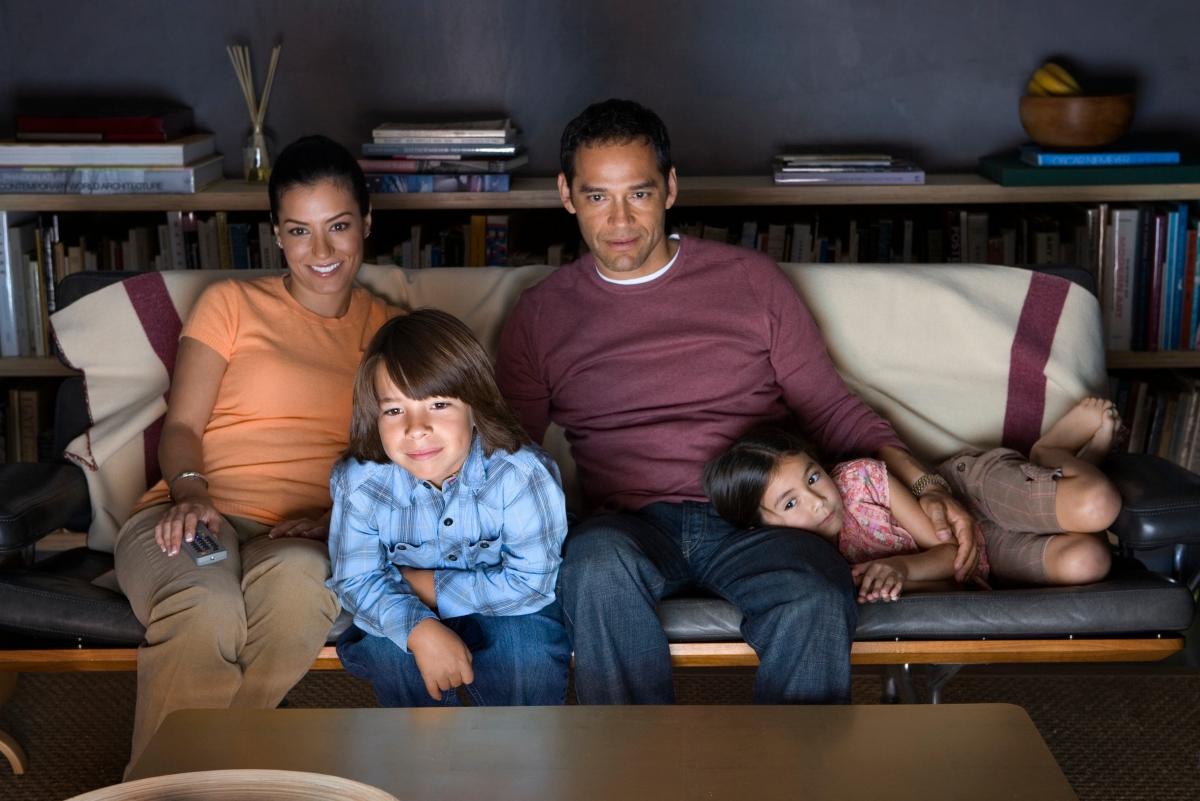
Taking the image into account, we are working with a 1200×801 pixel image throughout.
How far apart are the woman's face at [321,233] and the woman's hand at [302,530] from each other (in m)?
0.40

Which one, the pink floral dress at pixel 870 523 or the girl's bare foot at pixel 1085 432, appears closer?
the pink floral dress at pixel 870 523

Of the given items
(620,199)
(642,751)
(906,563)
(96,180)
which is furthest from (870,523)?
(96,180)

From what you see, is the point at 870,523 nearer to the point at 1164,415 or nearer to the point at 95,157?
the point at 1164,415

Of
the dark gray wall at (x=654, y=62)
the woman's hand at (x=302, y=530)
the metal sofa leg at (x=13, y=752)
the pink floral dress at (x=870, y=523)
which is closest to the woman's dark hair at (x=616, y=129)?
the pink floral dress at (x=870, y=523)

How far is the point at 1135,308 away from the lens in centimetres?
312

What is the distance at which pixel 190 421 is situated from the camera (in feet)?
7.35

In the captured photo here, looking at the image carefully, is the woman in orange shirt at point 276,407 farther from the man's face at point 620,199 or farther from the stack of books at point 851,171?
the stack of books at point 851,171

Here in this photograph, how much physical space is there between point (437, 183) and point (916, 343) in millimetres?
1161

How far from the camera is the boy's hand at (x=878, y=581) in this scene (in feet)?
6.59

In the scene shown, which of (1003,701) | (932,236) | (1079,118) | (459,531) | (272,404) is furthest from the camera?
(932,236)

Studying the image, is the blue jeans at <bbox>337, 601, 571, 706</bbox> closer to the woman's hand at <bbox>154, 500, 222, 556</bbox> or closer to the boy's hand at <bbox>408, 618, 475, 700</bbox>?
the boy's hand at <bbox>408, 618, 475, 700</bbox>

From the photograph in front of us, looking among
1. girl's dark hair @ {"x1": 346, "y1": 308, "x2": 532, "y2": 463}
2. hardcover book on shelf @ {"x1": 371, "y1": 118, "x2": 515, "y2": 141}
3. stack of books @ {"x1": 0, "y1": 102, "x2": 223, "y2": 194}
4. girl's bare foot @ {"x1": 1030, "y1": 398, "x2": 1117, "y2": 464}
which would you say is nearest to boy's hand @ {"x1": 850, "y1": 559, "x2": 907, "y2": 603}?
girl's bare foot @ {"x1": 1030, "y1": 398, "x2": 1117, "y2": 464}

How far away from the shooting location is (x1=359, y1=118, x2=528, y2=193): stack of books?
3.04 metres

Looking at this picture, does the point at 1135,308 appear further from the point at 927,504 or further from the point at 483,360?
the point at 483,360
